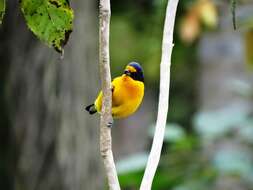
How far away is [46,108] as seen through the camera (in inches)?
156

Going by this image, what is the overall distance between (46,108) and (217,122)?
100 centimetres

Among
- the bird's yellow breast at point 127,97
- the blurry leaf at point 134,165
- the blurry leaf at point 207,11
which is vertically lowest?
the blurry leaf at point 134,165

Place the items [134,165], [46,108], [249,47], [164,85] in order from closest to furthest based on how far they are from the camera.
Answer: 1. [164,85]
2. [249,47]
3. [134,165]
4. [46,108]

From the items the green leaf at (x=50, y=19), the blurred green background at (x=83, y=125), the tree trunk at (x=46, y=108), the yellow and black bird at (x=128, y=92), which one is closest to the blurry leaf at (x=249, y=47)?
the blurred green background at (x=83, y=125)

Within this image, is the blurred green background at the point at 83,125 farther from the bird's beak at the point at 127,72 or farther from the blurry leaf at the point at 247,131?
the bird's beak at the point at 127,72

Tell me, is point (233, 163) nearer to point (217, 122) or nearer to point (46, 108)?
point (217, 122)

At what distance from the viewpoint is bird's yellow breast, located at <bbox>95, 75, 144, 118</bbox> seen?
1360mm

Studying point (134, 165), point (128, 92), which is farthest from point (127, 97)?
point (134, 165)

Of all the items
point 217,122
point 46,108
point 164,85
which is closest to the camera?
point 164,85

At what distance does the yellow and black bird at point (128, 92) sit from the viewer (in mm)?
1361

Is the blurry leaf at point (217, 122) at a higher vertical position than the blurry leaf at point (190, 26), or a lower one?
lower

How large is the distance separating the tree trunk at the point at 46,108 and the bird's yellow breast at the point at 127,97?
247 cm

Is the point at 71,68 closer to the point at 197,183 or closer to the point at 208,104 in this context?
the point at 197,183

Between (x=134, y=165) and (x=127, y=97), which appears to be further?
(x=134, y=165)
